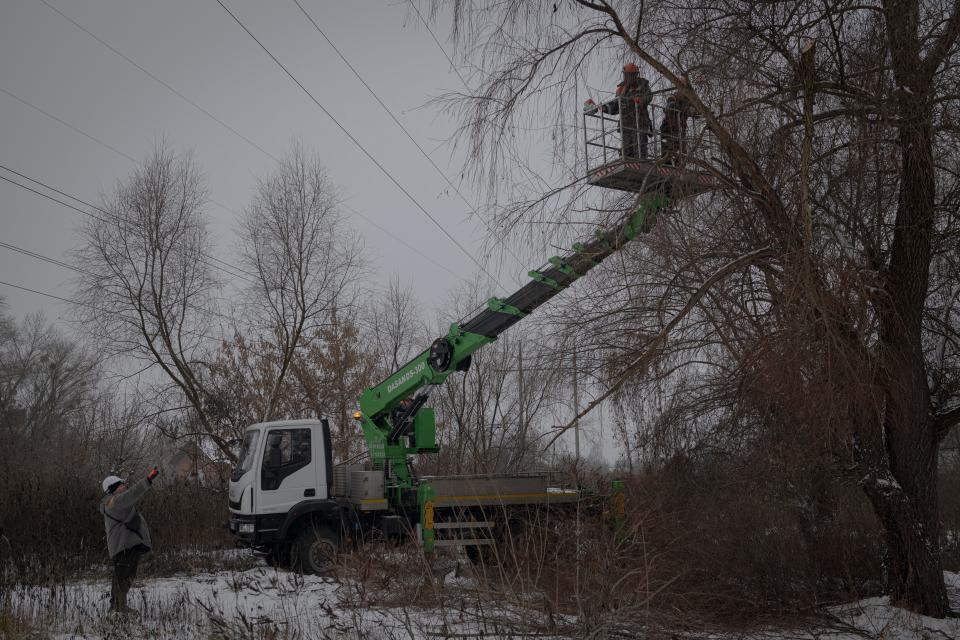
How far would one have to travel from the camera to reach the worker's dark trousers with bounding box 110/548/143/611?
8492 millimetres

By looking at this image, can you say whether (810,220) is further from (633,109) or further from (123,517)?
(123,517)

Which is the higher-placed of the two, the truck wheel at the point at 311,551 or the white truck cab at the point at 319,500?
the white truck cab at the point at 319,500

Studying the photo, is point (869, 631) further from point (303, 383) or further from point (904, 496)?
point (303, 383)

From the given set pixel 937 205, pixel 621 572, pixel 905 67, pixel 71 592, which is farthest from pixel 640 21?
pixel 71 592

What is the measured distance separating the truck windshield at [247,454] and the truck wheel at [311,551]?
1421 mm

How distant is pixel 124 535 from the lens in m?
8.80

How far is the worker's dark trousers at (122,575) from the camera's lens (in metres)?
8.49

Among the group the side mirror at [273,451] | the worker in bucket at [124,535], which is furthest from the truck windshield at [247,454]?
the worker in bucket at [124,535]

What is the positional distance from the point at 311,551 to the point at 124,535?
3.83 metres

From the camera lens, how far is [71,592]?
9.84 m

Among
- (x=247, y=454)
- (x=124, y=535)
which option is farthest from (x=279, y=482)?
(x=124, y=535)

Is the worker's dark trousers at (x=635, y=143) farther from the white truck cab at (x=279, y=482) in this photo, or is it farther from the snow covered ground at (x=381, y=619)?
the white truck cab at (x=279, y=482)

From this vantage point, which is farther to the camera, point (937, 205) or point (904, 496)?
point (904, 496)

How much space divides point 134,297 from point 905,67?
17.4 meters
